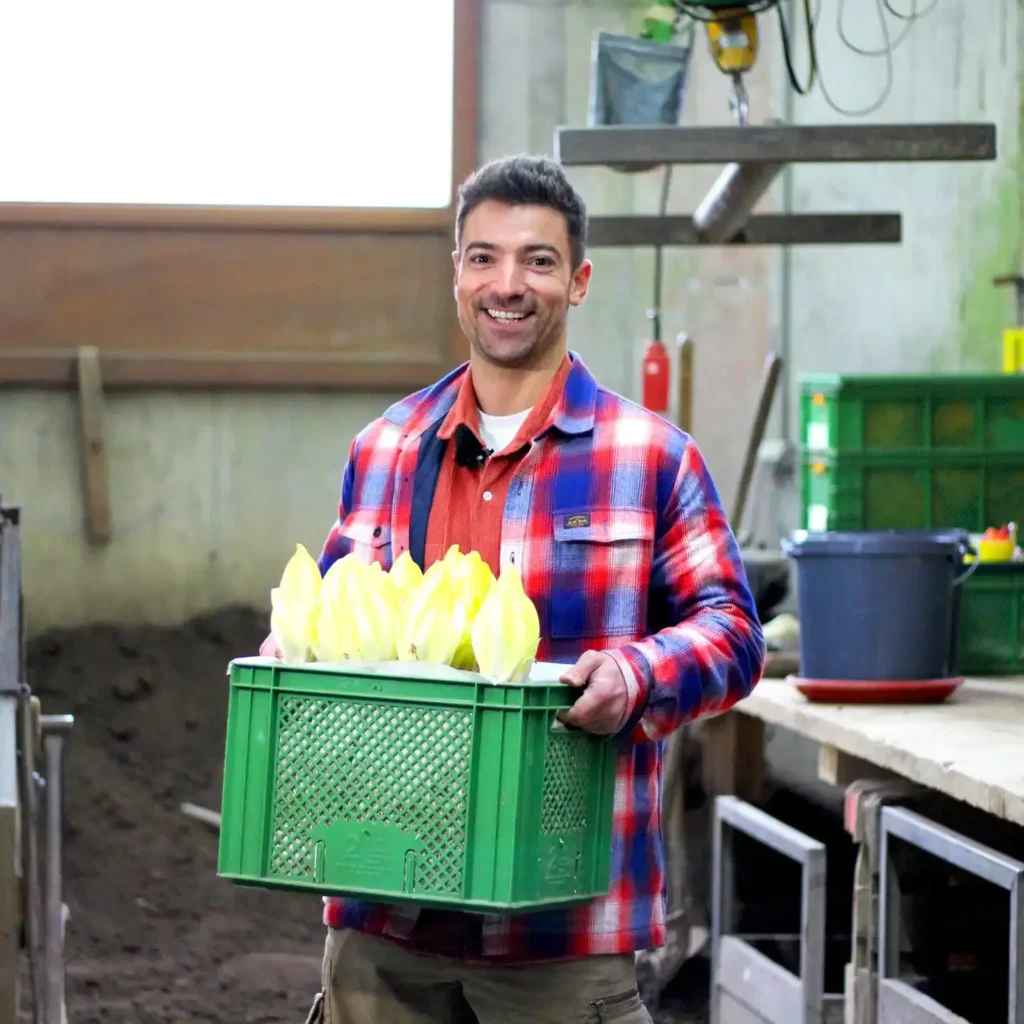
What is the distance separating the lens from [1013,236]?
5.51 meters

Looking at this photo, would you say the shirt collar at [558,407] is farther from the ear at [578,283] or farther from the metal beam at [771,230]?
the metal beam at [771,230]

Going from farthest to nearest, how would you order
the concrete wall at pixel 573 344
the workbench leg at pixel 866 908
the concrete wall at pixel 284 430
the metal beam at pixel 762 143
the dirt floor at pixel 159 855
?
the concrete wall at pixel 284 430 < the concrete wall at pixel 573 344 < the dirt floor at pixel 159 855 < the metal beam at pixel 762 143 < the workbench leg at pixel 866 908

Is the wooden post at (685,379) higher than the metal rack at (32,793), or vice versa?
the wooden post at (685,379)

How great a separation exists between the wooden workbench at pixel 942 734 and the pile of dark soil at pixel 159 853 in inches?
65.8

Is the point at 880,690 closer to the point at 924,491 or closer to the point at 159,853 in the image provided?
the point at 924,491

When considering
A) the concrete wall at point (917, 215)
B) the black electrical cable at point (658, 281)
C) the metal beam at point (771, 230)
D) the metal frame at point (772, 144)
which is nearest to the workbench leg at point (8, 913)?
the metal frame at point (772, 144)

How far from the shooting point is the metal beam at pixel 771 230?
4832mm

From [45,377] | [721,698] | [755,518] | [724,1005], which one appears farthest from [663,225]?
[721,698]

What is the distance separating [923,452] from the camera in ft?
14.3

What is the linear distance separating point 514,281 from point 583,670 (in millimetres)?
458

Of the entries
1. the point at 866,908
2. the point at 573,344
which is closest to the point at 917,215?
the point at 573,344

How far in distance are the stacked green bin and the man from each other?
2483 millimetres

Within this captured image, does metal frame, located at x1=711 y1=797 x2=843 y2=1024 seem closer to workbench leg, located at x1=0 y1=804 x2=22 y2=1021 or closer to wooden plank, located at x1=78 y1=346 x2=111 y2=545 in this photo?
workbench leg, located at x1=0 y1=804 x2=22 y2=1021

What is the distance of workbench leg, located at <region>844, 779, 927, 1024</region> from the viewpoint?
2.89 meters
